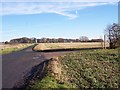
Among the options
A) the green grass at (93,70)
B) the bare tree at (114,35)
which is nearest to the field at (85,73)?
the green grass at (93,70)

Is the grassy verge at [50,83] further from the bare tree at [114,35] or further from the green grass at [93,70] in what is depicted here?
the bare tree at [114,35]

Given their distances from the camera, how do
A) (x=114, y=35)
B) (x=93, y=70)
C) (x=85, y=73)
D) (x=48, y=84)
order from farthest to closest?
(x=114, y=35), (x=93, y=70), (x=85, y=73), (x=48, y=84)

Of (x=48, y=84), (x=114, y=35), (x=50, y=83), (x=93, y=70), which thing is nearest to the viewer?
(x=48, y=84)

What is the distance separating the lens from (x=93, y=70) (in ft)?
59.9

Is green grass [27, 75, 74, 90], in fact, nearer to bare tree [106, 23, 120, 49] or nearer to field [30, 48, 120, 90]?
field [30, 48, 120, 90]

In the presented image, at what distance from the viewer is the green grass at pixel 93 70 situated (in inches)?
617

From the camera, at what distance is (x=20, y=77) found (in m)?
17.4

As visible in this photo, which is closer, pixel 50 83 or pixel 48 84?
pixel 48 84

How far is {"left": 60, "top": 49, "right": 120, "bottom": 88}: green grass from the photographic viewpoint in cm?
1568

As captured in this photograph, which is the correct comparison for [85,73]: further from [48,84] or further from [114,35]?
[114,35]

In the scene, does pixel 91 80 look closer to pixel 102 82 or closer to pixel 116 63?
pixel 102 82

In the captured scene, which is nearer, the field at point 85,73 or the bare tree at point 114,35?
the field at point 85,73

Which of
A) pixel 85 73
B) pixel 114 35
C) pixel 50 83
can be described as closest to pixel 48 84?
pixel 50 83

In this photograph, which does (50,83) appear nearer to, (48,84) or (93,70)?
(48,84)
